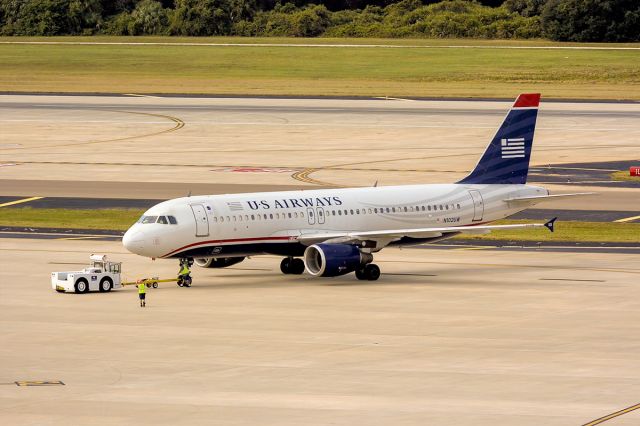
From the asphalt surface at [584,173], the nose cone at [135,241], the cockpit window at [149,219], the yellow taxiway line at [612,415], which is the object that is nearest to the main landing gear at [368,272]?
the cockpit window at [149,219]

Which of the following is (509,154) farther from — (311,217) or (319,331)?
(319,331)

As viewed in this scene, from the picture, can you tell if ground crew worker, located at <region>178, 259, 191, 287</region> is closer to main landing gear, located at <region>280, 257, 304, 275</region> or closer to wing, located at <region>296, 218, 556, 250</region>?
wing, located at <region>296, 218, 556, 250</region>

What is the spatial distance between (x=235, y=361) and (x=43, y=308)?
44.2 ft

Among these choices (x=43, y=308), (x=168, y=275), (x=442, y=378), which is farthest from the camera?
(x=168, y=275)

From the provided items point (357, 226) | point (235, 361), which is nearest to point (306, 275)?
point (357, 226)

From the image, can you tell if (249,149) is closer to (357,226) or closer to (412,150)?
(412,150)

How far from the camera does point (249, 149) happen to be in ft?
396

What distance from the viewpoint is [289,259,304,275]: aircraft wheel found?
66750 millimetres

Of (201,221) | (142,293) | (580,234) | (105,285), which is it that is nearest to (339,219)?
(201,221)

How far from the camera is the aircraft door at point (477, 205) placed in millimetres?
69875

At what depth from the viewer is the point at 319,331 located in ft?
171

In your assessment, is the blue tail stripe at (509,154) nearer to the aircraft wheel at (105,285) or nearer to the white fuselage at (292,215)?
the white fuselage at (292,215)

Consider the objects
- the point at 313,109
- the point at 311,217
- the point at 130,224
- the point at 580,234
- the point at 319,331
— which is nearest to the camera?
the point at 319,331

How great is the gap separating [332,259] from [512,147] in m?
14.5
